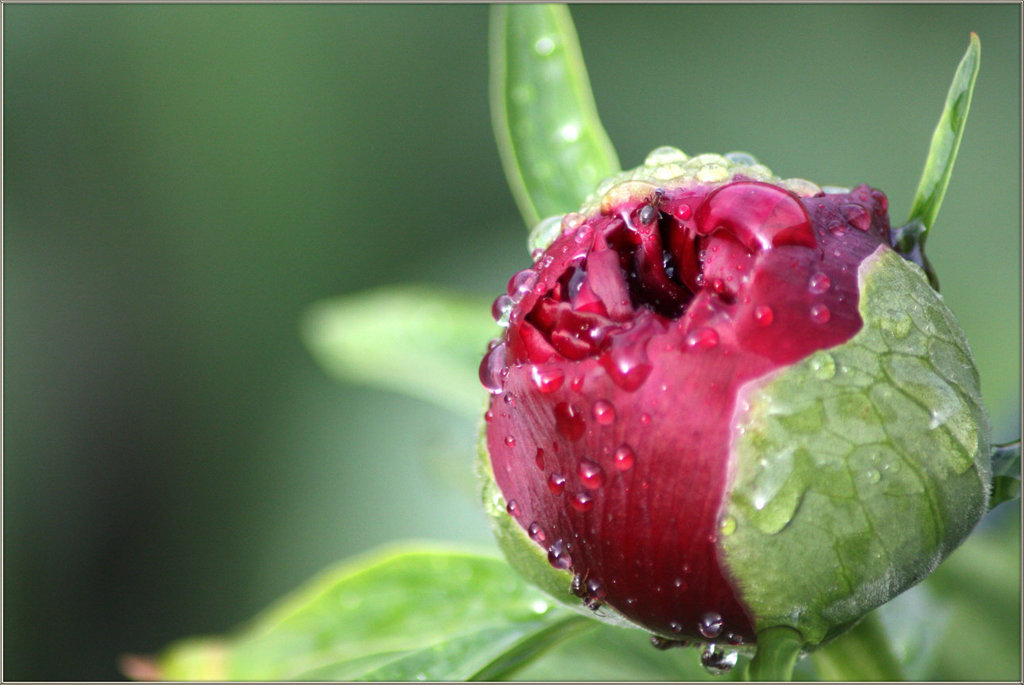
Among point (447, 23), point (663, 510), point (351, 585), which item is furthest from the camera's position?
point (447, 23)

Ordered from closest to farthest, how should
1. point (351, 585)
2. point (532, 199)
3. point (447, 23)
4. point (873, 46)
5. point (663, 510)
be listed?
point (663, 510) → point (532, 199) → point (351, 585) → point (873, 46) → point (447, 23)

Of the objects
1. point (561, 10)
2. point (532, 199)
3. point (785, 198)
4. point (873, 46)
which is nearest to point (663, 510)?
point (785, 198)

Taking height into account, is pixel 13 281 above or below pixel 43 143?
below

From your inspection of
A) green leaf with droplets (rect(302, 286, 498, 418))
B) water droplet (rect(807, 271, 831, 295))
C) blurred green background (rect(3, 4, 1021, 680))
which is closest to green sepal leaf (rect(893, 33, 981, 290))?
water droplet (rect(807, 271, 831, 295))

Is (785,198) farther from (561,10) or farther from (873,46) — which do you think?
(873,46)

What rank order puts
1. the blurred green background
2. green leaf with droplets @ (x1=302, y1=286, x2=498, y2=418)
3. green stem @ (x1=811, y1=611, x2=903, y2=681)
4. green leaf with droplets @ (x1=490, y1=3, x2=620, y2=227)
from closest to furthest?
green stem @ (x1=811, y1=611, x2=903, y2=681) < green leaf with droplets @ (x1=490, y1=3, x2=620, y2=227) < green leaf with droplets @ (x1=302, y1=286, x2=498, y2=418) < the blurred green background

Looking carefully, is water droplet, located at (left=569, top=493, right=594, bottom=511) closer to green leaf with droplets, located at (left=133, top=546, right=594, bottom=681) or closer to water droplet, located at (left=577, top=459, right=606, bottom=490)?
water droplet, located at (left=577, top=459, right=606, bottom=490)
